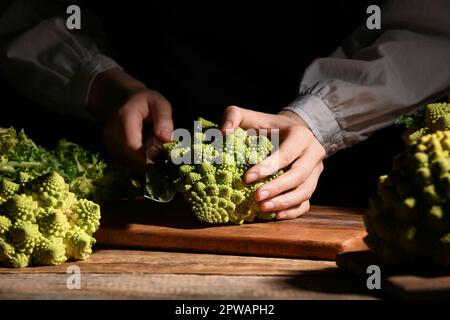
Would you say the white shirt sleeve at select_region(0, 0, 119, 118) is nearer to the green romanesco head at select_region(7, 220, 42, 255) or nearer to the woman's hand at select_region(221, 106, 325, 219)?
the woman's hand at select_region(221, 106, 325, 219)

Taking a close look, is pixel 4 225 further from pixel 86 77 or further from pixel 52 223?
pixel 86 77

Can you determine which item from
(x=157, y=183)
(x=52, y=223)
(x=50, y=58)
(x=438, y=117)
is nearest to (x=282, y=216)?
(x=157, y=183)

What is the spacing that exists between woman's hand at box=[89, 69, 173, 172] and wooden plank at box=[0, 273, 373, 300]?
21.0 inches

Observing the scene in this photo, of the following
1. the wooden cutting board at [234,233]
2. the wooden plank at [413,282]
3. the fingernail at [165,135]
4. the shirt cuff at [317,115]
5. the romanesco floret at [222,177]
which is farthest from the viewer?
the shirt cuff at [317,115]

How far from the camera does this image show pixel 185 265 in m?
1.40

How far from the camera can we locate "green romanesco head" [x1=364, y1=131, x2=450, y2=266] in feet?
3.61

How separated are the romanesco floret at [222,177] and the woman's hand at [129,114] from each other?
141 millimetres

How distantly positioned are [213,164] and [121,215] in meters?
0.27

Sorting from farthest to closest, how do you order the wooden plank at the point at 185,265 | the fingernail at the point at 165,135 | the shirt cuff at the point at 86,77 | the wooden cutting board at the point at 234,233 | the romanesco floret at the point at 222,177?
the shirt cuff at the point at 86,77, the fingernail at the point at 165,135, the romanesco floret at the point at 222,177, the wooden cutting board at the point at 234,233, the wooden plank at the point at 185,265

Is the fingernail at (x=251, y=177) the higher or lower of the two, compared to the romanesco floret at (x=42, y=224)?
higher

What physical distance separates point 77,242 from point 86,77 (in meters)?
0.82

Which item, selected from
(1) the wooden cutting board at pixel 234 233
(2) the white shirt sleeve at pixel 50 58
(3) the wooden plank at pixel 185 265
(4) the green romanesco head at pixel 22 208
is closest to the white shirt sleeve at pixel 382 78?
(1) the wooden cutting board at pixel 234 233

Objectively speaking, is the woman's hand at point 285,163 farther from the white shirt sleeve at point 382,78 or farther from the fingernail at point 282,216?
the white shirt sleeve at point 382,78

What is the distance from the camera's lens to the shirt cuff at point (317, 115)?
6.04 ft
